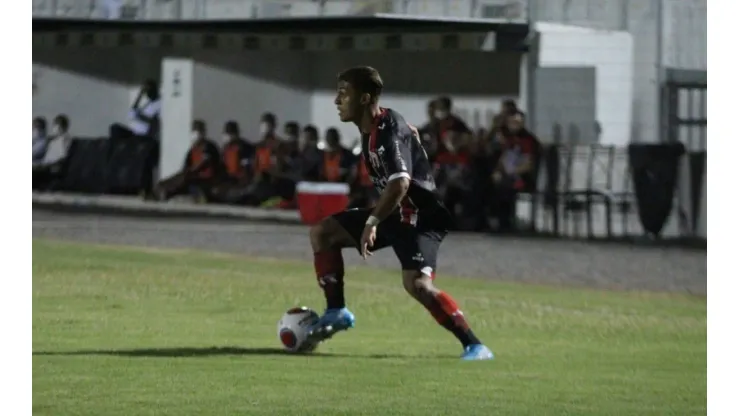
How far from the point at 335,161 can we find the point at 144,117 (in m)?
1.72

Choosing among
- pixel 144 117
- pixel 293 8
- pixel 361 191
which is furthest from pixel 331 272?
pixel 144 117

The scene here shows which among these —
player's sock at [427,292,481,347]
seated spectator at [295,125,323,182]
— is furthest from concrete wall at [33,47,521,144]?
player's sock at [427,292,481,347]

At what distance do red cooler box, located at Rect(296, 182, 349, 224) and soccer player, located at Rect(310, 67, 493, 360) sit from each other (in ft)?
20.4

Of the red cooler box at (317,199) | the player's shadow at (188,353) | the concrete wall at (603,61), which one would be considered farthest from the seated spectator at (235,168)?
the player's shadow at (188,353)

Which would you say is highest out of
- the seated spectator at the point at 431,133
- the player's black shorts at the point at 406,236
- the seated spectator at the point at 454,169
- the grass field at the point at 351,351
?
the seated spectator at the point at 431,133

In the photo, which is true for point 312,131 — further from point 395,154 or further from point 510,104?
point 395,154

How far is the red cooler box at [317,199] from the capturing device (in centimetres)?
1388

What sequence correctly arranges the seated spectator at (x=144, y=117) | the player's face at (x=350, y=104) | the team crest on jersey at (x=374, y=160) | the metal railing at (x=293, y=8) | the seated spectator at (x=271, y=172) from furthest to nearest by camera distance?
1. the seated spectator at (x=271, y=172)
2. the seated spectator at (x=144, y=117)
3. the metal railing at (x=293, y=8)
4. the player's face at (x=350, y=104)
5. the team crest on jersey at (x=374, y=160)

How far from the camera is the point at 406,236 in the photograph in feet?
24.1

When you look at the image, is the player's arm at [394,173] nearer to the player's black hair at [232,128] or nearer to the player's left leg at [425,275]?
the player's left leg at [425,275]

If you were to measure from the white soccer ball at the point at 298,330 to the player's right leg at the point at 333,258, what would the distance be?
34 mm

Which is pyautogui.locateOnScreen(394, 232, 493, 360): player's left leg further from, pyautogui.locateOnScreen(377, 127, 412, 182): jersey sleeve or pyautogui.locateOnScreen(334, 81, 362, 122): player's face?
pyautogui.locateOnScreen(334, 81, 362, 122): player's face
